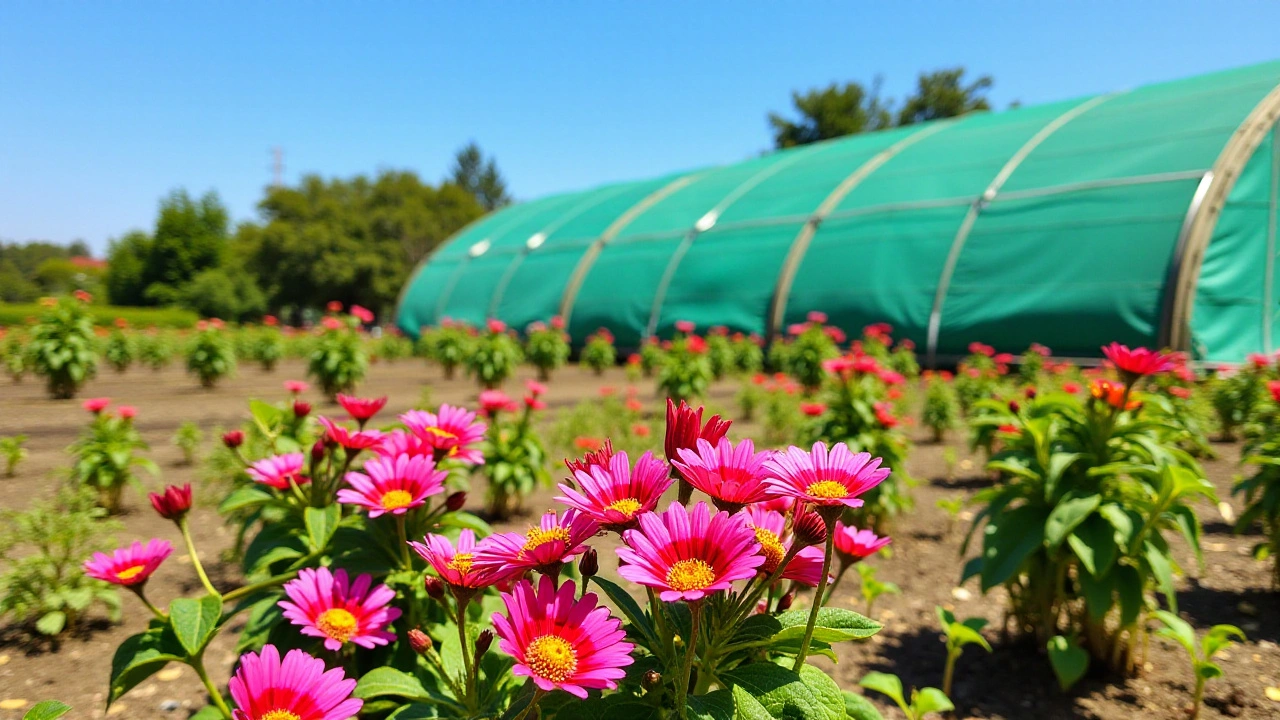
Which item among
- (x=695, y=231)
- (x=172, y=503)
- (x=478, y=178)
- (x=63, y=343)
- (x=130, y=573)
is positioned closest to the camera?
(x=130, y=573)

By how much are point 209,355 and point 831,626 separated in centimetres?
885

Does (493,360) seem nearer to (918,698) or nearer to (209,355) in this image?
(209,355)

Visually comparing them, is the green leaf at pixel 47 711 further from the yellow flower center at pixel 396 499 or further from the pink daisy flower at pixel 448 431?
the pink daisy flower at pixel 448 431

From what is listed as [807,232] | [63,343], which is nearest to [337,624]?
[63,343]

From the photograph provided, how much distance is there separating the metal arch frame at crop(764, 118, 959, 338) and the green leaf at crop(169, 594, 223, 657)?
10.5 metres

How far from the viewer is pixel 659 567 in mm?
751

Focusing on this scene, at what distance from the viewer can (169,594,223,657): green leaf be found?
1.14 m

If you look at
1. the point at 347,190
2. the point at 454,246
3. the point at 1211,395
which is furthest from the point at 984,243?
the point at 347,190

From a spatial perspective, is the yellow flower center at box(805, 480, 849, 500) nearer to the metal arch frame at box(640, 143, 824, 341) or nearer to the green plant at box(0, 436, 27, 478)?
the green plant at box(0, 436, 27, 478)

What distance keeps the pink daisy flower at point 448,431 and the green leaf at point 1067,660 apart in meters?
1.86

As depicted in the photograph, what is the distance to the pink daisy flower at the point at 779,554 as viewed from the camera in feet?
2.91

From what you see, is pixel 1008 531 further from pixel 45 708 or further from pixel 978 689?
pixel 45 708

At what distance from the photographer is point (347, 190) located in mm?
41406

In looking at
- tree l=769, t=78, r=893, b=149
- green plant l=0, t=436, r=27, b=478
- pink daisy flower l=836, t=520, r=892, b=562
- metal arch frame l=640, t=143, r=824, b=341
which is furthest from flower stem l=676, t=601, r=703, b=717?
tree l=769, t=78, r=893, b=149
